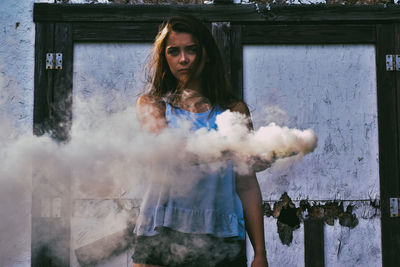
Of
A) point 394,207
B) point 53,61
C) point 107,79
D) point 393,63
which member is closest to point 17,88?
point 53,61

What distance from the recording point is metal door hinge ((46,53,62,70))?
3.68 metres

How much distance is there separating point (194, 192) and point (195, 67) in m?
0.60

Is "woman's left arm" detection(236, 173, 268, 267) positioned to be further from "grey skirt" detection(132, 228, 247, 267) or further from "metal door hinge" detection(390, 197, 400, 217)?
"metal door hinge" detection(390, 197, 400, 217)

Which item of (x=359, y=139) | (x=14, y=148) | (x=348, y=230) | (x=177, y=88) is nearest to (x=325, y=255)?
(x=348, y=230)

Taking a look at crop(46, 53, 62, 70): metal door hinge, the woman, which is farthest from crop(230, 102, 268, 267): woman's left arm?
crop(46, 53, 62, 70): metal door hinge

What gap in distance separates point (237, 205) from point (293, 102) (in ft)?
6.90

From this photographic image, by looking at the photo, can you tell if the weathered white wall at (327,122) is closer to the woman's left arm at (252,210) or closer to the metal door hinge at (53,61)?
the metal door hinge at (53,61)

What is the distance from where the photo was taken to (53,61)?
3.69m

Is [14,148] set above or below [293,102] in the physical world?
below

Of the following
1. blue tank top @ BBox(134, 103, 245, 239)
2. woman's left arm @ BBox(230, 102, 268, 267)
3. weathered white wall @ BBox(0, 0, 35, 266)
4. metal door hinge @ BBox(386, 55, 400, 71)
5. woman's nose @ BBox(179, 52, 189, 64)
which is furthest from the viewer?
metal door hinge @ BBox(386, 55, 400, 71)

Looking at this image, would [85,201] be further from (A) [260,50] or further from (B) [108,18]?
(A) [260,50]

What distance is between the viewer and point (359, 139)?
369cm

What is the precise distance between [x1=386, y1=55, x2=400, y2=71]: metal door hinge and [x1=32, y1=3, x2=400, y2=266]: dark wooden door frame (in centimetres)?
5

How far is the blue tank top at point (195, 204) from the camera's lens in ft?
5.55
